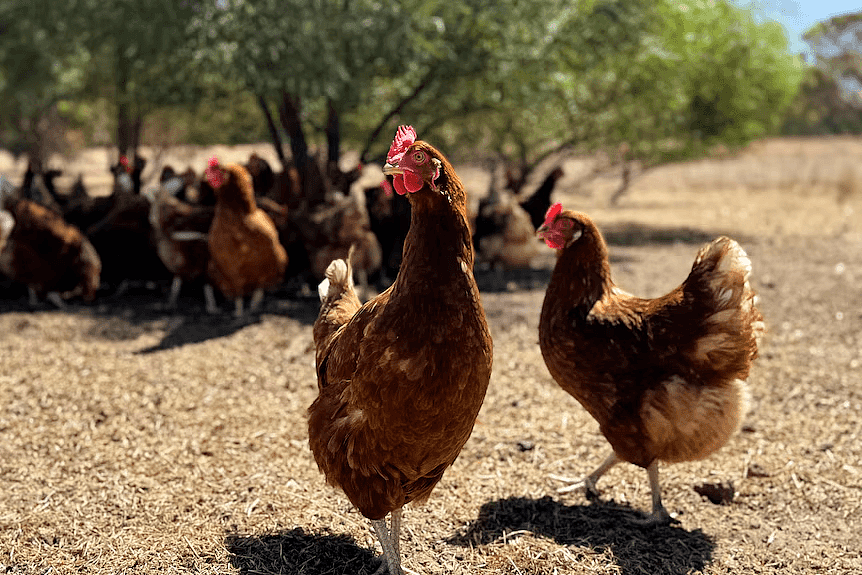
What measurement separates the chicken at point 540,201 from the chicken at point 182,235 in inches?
184

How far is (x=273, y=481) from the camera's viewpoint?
3.63 meters

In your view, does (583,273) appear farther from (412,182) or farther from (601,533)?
(412,182)

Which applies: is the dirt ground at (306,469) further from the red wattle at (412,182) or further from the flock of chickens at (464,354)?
the red wattle at (412,182)

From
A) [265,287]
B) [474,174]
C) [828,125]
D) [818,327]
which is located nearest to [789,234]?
[818,327]

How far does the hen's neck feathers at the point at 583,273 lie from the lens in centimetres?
347

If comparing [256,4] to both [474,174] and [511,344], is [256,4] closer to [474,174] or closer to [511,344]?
[511,344]

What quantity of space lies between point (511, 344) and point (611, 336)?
2.91m

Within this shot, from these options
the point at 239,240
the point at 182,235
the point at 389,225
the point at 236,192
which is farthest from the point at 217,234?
the point at 389,225

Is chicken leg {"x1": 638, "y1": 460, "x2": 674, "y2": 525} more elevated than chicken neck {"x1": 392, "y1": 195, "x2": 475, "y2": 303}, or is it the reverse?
chicken neck {"x1": 392, "y1": 195, "x2": 475, "y2": 303}

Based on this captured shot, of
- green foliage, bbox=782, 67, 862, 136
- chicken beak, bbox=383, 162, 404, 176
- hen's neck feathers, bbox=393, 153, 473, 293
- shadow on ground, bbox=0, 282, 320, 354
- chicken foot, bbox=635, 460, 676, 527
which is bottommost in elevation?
shadow on ground, bbox=0, 282, 320, 354

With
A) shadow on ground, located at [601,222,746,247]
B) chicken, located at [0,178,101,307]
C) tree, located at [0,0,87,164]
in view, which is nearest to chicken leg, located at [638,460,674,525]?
chicken, located at [0,178,101,307]

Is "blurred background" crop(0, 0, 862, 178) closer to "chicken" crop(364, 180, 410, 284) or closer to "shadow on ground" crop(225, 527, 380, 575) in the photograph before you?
"chicken" crop(364, 180, 410, 284)

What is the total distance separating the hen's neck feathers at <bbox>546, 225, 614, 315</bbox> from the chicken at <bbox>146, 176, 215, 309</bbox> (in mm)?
4574

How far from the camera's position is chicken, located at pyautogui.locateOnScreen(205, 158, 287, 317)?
6445 mm
